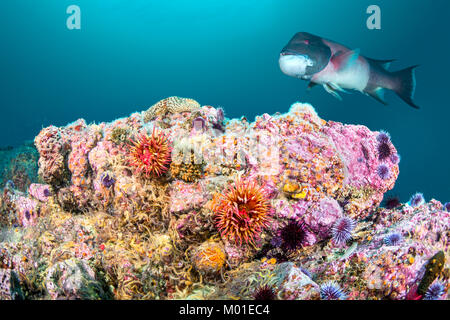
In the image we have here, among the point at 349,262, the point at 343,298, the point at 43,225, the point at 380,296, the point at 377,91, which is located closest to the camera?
the point at 343,298

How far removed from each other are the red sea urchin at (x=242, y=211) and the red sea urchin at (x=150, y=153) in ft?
4.48

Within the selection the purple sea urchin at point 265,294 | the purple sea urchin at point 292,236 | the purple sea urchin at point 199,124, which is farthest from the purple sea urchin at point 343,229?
the purple sea urchin at point 199,124

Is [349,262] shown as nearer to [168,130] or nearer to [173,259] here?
[173,259]

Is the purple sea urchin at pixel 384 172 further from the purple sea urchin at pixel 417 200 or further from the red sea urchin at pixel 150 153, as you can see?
the red sea urchin at pixel 150 153

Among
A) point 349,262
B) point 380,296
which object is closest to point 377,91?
point 349,262

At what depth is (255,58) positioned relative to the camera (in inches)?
3932

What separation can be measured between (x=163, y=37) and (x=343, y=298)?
127110mm

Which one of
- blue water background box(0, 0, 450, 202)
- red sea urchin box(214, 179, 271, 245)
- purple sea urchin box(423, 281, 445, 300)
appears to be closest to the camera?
purple sea urchin box(423, 281, 445, 300)

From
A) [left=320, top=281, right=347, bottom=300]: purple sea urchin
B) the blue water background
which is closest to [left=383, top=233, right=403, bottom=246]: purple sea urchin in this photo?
[left=320, top=281, right=347, bottom=300]: purple sea urchin

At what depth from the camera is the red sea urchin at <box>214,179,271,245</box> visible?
3.77m

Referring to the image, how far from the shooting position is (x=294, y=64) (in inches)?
161

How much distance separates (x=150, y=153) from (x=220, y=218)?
1717mm

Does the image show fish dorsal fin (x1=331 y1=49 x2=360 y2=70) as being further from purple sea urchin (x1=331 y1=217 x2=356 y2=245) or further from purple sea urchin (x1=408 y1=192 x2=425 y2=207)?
purple sea urchin (x1=408 y1=192 x2=425 y2=207)

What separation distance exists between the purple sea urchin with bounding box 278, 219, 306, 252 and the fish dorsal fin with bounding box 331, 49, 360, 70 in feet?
9.67
